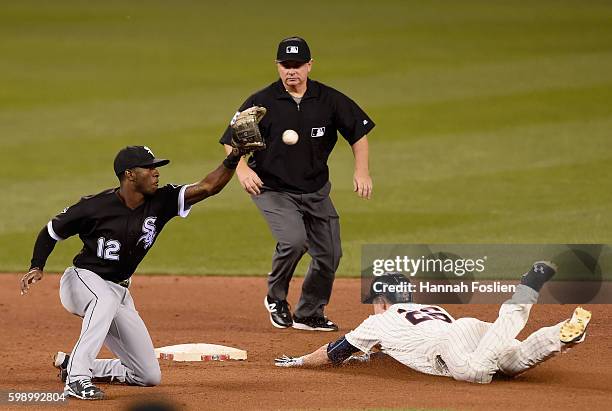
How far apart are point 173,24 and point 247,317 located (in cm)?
1748

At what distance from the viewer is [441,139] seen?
58.5 feet

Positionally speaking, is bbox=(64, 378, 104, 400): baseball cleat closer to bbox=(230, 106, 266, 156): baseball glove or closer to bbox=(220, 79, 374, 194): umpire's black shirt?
bbox=(230, 106, 266, 156): baseball glove

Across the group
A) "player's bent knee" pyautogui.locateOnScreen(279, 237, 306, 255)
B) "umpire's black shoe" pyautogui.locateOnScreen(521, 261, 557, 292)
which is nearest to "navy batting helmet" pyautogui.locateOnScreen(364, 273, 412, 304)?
"umpire's black shoe" pyautogui.locateOnScreen(521, 261, 557, 292)

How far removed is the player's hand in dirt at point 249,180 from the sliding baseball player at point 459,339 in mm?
1457

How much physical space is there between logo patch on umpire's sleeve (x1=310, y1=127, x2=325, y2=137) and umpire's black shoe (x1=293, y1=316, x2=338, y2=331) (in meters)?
1.39

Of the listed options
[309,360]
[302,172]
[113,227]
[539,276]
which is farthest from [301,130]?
[539,276]

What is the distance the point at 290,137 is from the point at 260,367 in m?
1.94

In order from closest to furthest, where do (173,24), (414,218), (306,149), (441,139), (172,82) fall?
(306,149) → (414,218) → (441,139) → (172,82) → (173,24)

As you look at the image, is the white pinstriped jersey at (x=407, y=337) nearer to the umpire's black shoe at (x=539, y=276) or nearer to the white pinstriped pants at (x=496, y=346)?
the white pinstriped pants at (x=496, y=346)

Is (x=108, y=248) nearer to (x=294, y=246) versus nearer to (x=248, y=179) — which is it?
(x=248, y=179)

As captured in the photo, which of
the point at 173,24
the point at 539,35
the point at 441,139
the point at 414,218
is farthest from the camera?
the point at 173,24

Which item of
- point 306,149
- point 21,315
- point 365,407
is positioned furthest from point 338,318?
point 365,407

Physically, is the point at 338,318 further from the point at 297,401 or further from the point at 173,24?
the point at 173,24

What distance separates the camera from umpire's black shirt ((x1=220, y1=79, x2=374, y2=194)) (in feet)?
31.7
